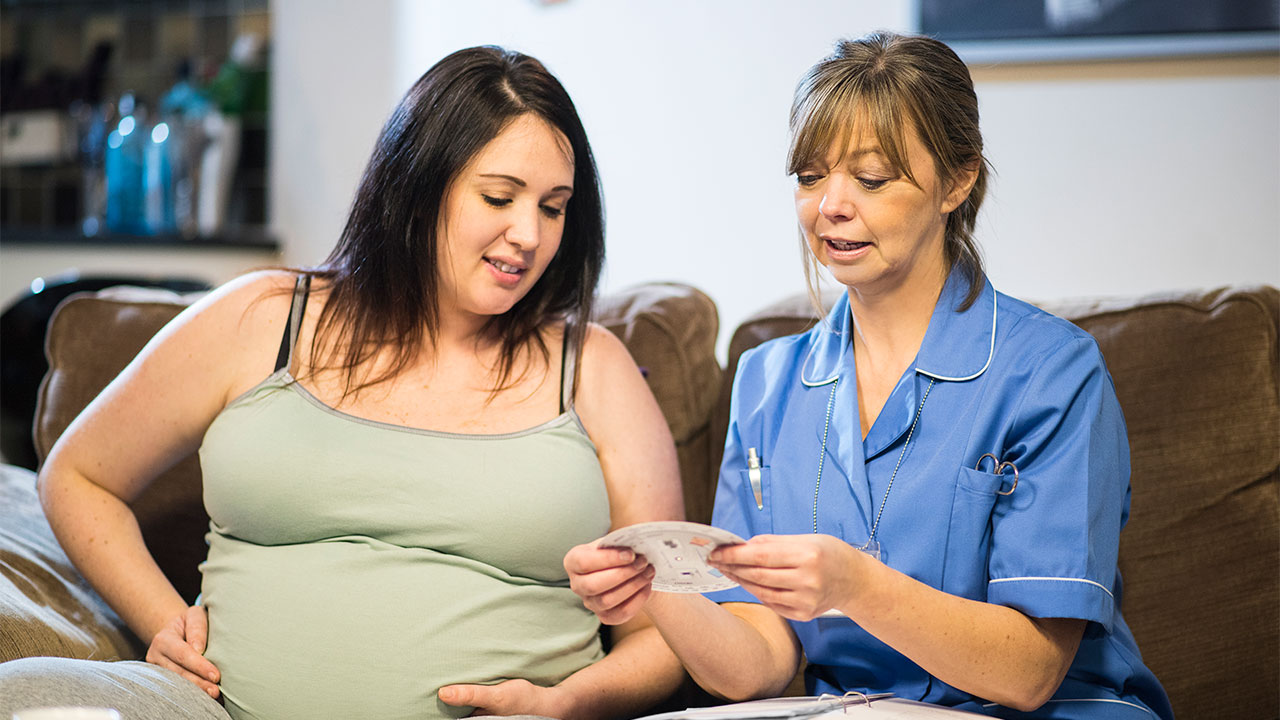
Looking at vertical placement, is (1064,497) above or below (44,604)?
above

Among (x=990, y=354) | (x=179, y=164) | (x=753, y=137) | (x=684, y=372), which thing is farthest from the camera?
(x=179, y=164)

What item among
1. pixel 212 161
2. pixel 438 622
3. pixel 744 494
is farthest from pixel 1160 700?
pixel 212 161

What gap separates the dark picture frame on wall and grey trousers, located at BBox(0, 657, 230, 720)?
1.84m

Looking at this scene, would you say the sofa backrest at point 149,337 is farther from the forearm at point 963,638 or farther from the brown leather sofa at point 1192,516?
the forearm at point 963,638

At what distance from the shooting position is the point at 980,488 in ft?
3.61

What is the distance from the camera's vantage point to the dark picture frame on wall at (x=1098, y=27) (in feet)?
6.82

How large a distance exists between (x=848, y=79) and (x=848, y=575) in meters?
0.51

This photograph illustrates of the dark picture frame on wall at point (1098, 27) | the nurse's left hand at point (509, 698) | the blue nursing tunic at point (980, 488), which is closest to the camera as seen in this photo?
the blue nursing tunic at point (980, 488)

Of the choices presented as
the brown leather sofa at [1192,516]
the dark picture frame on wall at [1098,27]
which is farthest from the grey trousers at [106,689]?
the dark picture frame on wall at [1098,27]

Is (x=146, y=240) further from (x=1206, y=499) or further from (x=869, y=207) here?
(x=1206, y=499)

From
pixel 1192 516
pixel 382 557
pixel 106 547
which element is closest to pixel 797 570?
pixel 382 557

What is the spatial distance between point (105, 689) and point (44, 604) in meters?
0.38

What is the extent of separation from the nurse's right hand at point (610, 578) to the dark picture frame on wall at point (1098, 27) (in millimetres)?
1589

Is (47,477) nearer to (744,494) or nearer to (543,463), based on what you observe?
(543,463)
